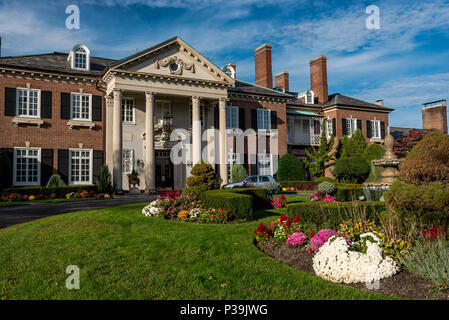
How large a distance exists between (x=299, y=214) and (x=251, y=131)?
2154 cm

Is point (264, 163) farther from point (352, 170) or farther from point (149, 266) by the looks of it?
point (149, 266)

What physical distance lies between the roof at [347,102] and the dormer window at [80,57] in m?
24.3

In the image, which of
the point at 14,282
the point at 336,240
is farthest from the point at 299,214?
the point at 14,282

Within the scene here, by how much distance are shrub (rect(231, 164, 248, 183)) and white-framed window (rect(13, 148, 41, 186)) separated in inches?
560

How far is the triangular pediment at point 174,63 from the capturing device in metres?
23.9

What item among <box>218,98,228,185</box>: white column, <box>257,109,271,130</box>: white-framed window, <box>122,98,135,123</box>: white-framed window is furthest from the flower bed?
<box>257,109,271,130</box>: white-framed window

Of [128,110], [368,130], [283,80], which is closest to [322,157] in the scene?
[368,130]

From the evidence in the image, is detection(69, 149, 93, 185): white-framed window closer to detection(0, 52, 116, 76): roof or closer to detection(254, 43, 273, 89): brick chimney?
detection(0, 52, 116, 76): roof

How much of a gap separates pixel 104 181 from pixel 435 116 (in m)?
47.5

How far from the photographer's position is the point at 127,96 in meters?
26.0

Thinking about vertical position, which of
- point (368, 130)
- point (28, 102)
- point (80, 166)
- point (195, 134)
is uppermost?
point (28, 102)

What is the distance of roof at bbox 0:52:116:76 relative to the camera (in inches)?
→ 895

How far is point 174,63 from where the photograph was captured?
25.6 m
